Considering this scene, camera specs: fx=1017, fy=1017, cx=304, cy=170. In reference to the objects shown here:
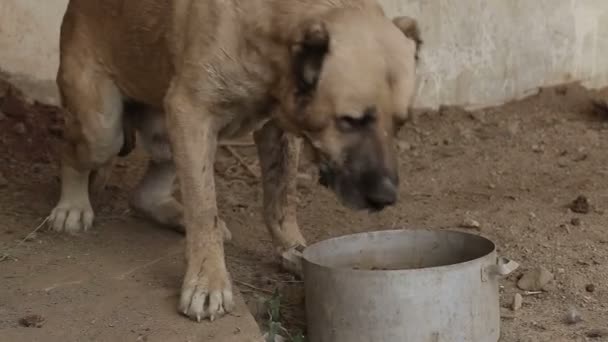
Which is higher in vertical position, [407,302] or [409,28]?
[409,28]

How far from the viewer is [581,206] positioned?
4.85 m

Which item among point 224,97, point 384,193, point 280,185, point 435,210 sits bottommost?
point 435,210

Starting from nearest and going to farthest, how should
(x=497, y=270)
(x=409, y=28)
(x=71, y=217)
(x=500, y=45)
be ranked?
(x=497, y=270) → (x=409, y=28) → (x=71, y=217) → (x=500, y=45)

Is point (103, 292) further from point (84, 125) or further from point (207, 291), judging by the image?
point (84, 125)

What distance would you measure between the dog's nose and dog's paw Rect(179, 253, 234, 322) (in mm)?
621

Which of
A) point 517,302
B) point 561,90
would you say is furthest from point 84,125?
point 561,90

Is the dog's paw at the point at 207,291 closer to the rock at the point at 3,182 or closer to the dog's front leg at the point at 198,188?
the dog's front leg at the point at 198,188

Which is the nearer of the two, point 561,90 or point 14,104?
point 14,104

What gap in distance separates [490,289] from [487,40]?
12.0 ft

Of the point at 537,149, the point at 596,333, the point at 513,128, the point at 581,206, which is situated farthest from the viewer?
the point at 513,128

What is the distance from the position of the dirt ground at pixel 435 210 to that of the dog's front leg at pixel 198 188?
18cm

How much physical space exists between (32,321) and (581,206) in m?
2.69

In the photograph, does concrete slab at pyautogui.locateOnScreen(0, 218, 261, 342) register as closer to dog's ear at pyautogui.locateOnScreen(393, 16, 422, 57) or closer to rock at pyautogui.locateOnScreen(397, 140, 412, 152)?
dog's ear at pyautogui.locateOnScreen(393, 16, 422, 57)

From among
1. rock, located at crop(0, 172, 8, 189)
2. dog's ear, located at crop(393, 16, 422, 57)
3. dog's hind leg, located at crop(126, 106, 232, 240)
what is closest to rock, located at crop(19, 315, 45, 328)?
dog's hind leg, located at crop(126, 106, 232, 240)
